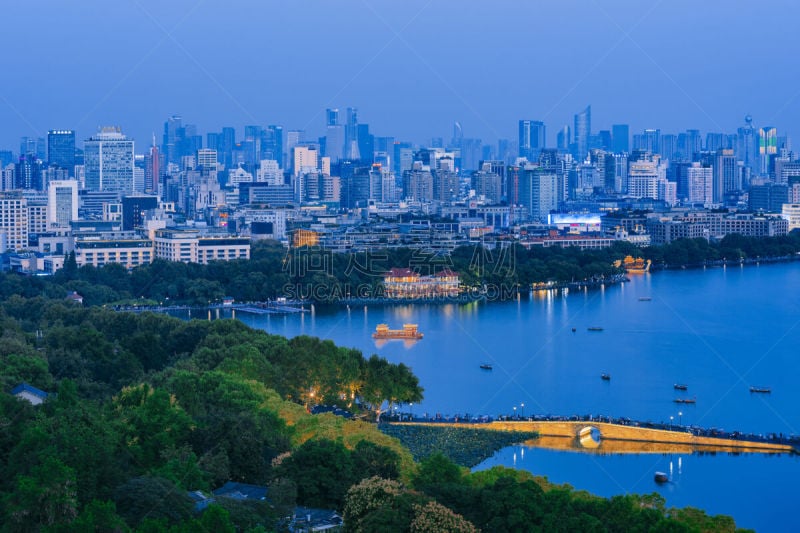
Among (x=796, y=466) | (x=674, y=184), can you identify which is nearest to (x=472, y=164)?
(x=674, y=184)

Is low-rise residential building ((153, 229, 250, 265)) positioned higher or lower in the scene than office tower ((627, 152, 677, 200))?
lower

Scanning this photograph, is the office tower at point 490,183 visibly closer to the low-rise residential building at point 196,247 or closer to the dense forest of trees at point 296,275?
the dense forest of trees at point 296,275

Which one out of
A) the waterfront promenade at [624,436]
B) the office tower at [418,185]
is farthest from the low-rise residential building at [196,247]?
the office tower at [418,185]

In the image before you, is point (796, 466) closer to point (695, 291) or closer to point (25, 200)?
point (695, 291)

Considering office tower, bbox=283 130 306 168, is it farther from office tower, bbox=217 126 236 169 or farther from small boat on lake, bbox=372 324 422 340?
small boat on lake, bbox=372 324 422 340

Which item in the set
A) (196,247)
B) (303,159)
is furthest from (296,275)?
(303,159)

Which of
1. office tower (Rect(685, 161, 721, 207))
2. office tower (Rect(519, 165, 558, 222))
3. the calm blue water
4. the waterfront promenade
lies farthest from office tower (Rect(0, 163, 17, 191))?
the waterfront promenade
